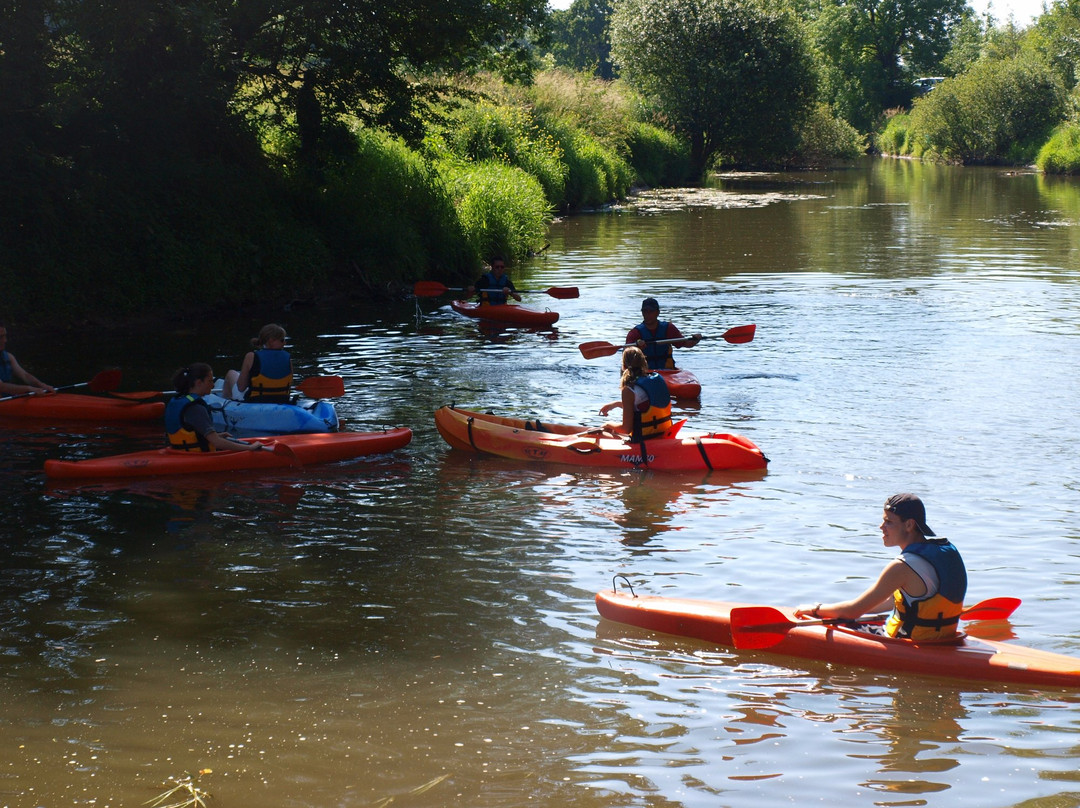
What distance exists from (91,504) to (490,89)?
70.5 ft

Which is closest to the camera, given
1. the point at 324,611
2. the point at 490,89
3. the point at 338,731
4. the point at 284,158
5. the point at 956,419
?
the point at 338,731

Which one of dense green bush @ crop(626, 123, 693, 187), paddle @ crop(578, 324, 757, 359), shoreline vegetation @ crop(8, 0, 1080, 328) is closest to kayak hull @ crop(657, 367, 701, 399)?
paddle @ crop(578, 324, 757, 359)

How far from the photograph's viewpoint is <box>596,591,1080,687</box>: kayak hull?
180 inches

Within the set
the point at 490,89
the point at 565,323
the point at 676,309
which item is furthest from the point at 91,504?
the point at 490,89

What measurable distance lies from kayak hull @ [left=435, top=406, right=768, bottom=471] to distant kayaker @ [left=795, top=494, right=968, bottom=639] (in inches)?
117

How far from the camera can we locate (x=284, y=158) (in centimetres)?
1602

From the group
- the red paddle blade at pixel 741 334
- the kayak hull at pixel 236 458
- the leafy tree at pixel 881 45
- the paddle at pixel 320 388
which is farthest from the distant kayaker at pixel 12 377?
the leafy tree at pixel 881 45

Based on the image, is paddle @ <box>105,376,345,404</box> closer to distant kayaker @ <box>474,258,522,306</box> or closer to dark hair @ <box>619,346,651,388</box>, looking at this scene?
dark hair @ <box>619,346,651,388</box>

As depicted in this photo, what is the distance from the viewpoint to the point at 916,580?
183 inches

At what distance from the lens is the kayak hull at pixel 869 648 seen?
15.0ft

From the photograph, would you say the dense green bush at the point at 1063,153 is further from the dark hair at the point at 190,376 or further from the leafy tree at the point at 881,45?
the dark hair at the point at 190,376

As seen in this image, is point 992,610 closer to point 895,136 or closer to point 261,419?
point 261,419

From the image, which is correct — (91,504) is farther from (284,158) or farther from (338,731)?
(284,158)

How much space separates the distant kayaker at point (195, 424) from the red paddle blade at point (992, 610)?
505 cm
